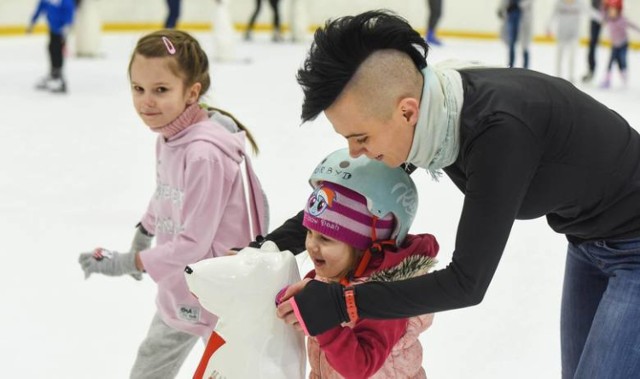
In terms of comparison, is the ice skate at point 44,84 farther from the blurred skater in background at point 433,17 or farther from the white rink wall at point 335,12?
the blurred skater in background at point 433,17

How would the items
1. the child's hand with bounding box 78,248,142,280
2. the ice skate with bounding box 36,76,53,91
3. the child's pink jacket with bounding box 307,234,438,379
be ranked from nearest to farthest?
the child's pink jacket with bounding box 307,234,438,379 → the child's hand with bounding box 78,248,142,280 → the ice skate with bounding box 36,76,53,91

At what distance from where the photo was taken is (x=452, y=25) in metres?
15.6

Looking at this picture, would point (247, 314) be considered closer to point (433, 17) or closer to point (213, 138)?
point (213, 138)

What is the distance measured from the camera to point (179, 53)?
2299 mm

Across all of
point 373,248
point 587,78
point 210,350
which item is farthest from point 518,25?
point 210,350

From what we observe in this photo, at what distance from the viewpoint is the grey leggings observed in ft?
7.71

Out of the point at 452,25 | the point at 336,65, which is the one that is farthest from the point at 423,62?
the point at 452,25

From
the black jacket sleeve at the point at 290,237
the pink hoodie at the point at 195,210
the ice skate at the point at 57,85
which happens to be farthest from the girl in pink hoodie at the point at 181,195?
the ice skate at the point at 57,85

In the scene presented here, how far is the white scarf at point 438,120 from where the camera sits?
5.18ft

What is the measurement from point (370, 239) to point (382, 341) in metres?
0.21

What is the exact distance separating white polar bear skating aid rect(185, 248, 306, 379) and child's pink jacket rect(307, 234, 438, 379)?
0.31ft

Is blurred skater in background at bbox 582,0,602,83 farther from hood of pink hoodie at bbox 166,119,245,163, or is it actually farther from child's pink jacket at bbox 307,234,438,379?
child's pink jacket at bbox 307,234,438,379

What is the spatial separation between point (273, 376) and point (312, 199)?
0.36 m

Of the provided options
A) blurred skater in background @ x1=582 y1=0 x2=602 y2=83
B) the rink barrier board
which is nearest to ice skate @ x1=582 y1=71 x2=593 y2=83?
blurred skater in background @ x1=582 y1=0 x2=602 y2=83
